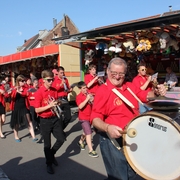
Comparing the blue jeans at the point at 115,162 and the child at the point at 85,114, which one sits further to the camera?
the child at the point at 85,114

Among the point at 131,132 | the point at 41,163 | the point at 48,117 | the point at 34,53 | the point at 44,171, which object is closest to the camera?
the point at 131,132

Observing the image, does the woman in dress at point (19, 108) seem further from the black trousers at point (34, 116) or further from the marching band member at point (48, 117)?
the marching band member at point (48, 117)

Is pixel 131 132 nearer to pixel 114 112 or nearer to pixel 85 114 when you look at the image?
pixel 114 112

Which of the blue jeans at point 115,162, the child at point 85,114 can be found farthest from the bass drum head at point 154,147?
the child at point 85,114

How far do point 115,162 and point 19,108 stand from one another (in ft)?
14.7

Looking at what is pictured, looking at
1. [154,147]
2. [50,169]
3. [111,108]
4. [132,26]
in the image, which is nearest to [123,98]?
[111,108]

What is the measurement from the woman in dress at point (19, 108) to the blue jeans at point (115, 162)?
13.4 ft

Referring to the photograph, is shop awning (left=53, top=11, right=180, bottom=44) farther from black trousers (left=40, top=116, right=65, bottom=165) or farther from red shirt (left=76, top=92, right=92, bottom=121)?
black trousers (left=40, top=116, right=65, bottom=165)

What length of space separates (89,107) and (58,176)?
152 cm

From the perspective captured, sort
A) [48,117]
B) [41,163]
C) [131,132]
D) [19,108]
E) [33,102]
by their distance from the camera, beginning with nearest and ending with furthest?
[131,132], [48,117], [41,163], [19,108], [33,102]

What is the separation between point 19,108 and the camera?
6461 mm

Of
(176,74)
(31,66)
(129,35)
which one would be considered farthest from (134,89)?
(31,66)

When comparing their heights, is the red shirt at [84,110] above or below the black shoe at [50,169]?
above

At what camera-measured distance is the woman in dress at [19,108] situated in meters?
6.33
